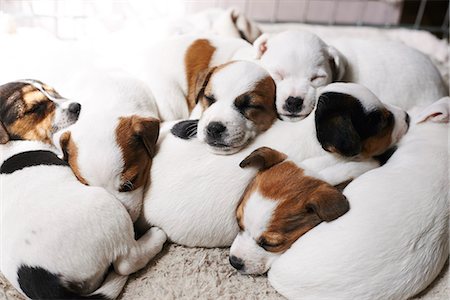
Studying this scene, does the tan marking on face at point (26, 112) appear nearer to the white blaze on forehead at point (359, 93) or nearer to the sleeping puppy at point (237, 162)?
the sleeping puppy at point (237, 162)

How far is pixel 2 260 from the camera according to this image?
4.51 ft

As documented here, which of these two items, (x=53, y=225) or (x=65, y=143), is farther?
(x=65, y=143)

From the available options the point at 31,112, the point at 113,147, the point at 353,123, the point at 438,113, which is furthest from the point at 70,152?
the point at 438,113

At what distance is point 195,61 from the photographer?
2.08 meters

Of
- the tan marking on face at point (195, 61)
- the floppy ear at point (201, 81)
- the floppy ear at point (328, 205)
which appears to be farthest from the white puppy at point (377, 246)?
the tan marking on face at point (195, 61)

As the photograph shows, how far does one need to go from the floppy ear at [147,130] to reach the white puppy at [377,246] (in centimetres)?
53

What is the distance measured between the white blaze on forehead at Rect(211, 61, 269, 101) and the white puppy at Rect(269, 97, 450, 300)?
1.62ft

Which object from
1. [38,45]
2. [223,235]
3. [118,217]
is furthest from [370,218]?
[38,45]

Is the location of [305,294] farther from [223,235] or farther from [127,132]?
[127,132]

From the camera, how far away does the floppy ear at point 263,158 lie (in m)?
1.54

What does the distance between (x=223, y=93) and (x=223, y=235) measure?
0.49 meters

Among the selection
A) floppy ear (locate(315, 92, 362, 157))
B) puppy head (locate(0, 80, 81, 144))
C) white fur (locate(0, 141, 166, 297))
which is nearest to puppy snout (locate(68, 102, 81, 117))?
puppy head (locate(0, 80, 81, 144))

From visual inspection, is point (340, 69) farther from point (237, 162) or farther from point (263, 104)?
point (237, 162)

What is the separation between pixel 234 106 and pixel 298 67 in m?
0.31
